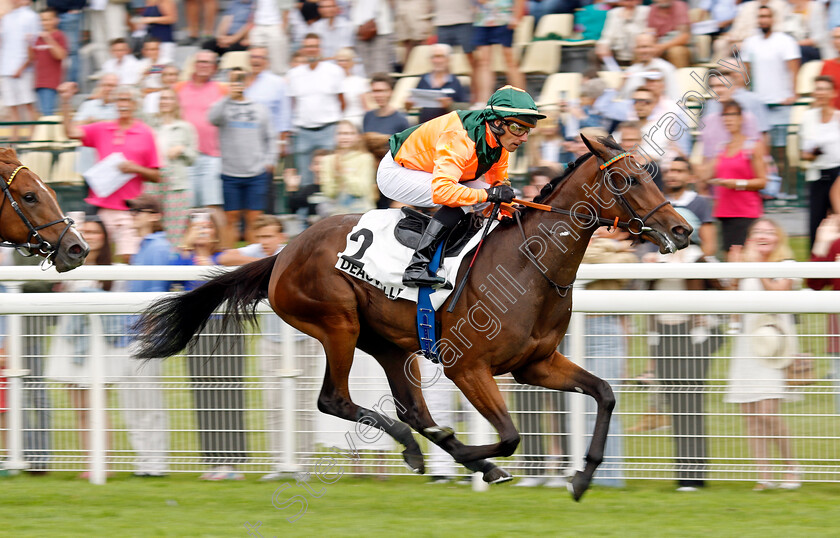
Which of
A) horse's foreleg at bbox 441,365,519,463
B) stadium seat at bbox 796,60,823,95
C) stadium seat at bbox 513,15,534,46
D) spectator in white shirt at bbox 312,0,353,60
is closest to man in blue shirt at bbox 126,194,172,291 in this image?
horse's foreleg at bbox 441,365,519,463

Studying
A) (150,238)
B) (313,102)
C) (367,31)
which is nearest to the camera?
(150,238)

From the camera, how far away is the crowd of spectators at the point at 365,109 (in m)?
6.39

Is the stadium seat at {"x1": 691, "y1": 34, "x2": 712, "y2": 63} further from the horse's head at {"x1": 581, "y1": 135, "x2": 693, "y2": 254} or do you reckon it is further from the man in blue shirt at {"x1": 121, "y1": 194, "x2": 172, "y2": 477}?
the man in blue shirt at {"x1": 121, "y1": 194, "x2": 172, "y2": 477}

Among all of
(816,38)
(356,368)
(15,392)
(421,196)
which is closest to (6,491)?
(15,392)

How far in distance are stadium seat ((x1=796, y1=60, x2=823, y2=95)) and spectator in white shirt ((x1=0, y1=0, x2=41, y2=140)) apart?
666 cm

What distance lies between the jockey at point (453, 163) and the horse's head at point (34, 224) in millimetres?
1551

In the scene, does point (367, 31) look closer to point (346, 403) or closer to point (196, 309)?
point (196, 309)

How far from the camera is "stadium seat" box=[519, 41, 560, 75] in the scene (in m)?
9.53

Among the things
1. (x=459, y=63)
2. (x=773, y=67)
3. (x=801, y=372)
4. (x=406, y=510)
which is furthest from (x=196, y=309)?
(x=773, y=67)

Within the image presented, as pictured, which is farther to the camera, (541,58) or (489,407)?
(541,58)

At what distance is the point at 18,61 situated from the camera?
33.9ft

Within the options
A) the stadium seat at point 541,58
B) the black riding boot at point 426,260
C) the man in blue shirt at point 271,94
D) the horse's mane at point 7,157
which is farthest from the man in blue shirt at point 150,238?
the stadium seat at point 541,58

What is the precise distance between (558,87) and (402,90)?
1.31 m

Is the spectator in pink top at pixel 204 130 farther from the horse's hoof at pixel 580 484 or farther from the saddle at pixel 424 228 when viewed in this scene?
the horse's hoof at pixel 580 484
